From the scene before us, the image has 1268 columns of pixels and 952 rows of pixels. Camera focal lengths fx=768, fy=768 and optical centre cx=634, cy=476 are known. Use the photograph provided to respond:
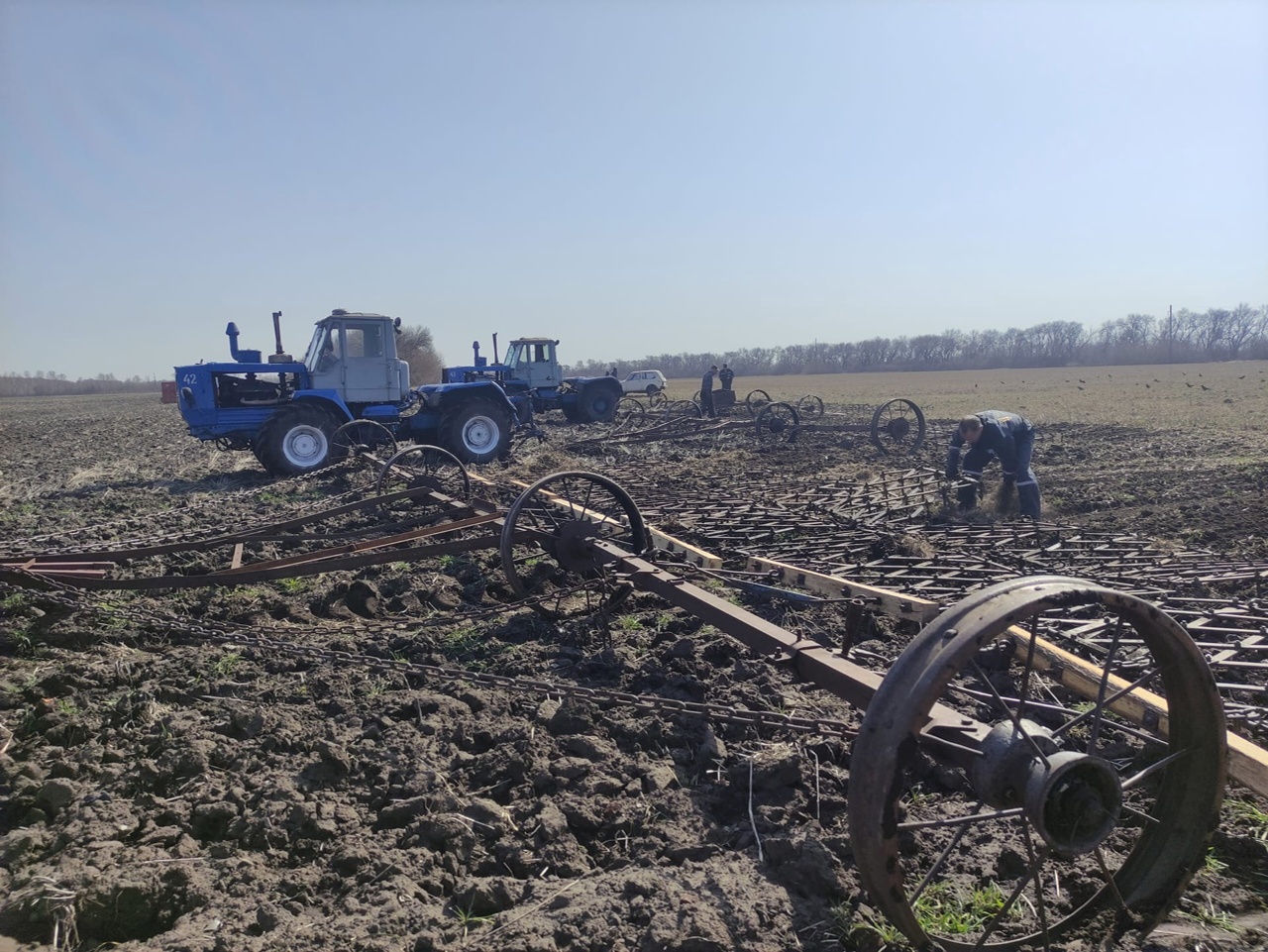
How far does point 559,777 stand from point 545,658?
1353 mm

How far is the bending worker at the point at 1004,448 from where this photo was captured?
8656 mm

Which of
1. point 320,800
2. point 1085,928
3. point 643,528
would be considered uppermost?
point 643,528

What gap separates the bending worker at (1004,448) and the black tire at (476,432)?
8.07 m

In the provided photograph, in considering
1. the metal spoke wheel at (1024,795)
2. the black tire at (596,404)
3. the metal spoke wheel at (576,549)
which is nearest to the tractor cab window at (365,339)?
the metal spoke wheel at (576,549)

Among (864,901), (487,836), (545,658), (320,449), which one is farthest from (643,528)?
(320,449)

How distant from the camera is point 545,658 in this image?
4.45 meters

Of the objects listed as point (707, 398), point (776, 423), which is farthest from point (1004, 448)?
point (707, 398)

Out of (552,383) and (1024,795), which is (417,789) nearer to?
A: (1024,795)

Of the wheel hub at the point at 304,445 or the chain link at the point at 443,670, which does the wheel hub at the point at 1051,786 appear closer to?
the chain link at the point at 443,670

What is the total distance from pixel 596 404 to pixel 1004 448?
14.4 m

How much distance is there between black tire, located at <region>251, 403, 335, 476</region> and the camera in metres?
11.7

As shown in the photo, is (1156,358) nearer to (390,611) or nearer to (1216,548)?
(1216,548)

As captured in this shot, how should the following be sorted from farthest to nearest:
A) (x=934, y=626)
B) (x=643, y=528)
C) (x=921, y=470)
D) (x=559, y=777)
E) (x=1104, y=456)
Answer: (x=1104, y=456), (x=921, y=470), (x=643, y=528), (x=559, y=777), (x=934, y=626)

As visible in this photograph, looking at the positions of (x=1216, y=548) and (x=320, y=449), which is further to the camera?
(x=320, y=449)
